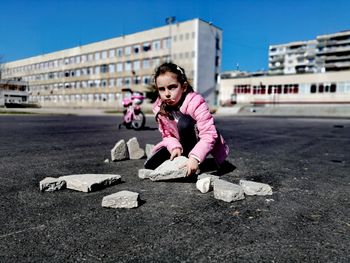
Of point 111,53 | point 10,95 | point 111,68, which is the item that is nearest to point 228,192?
point 10,95

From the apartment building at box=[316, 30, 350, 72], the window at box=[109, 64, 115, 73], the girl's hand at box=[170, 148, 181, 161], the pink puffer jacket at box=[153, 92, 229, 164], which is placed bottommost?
the girl's hand at box=[170, 148, 181, 161]

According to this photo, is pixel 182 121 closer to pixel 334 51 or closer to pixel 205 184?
pixel 205 184

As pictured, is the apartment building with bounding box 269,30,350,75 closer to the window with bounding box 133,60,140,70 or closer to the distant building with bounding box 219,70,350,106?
the distant building with bounding box 219,70,350,106

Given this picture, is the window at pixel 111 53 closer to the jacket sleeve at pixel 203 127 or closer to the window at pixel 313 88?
the window at pixel 313 88

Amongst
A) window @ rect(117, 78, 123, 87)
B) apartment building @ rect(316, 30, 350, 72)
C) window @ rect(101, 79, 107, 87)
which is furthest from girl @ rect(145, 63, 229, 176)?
apartment building @ rect(316, 30, 350, 72)

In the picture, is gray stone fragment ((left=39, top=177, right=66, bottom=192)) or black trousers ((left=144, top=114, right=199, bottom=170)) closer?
gray stone fragment ((left=39, top=177, right=66, bottom=192))

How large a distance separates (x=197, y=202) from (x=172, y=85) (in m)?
1.40

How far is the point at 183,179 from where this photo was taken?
338cm

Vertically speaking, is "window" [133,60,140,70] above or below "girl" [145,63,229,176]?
above

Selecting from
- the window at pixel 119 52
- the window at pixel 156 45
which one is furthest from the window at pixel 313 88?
the window at pixel 119 52

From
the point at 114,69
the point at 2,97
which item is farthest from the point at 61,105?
the point at 2,97

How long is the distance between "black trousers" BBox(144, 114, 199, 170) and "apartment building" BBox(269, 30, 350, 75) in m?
67.6

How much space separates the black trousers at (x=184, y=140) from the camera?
133 inches

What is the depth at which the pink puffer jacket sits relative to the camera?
10.3ft
